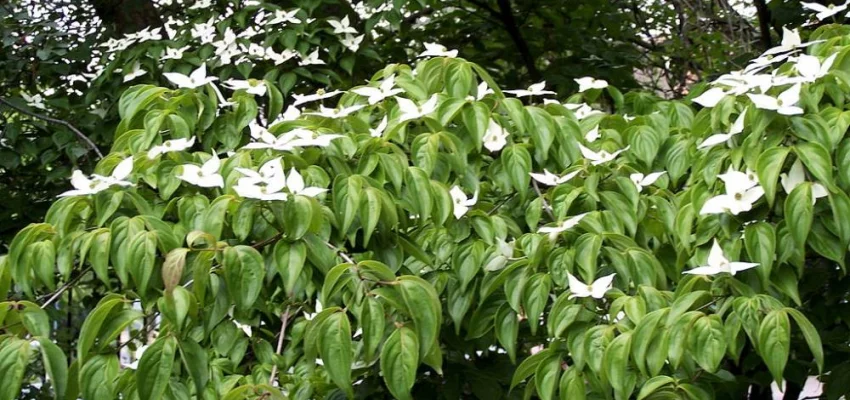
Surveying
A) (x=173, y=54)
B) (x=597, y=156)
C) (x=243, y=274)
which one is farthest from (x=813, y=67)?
(x=173, y=54)

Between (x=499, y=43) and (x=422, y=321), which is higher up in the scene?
(x=422, y=321)

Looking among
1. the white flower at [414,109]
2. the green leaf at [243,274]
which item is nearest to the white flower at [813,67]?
the white flower at [414,109]

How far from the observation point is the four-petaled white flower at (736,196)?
4.14 ft

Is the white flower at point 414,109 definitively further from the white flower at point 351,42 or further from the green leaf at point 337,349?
the white flower at point 351,42

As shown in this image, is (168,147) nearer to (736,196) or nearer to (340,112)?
(340,112)

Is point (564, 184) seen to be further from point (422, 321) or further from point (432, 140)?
point (422, 321)

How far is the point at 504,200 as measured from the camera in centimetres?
164

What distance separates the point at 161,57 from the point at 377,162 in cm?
135

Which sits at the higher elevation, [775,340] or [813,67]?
[813,67]

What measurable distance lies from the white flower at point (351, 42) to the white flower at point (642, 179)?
1.17m

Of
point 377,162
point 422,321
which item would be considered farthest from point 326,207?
point 422,321

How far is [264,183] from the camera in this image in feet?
4.07

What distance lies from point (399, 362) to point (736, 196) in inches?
18.9

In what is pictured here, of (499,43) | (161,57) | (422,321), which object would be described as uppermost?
(422,321)
